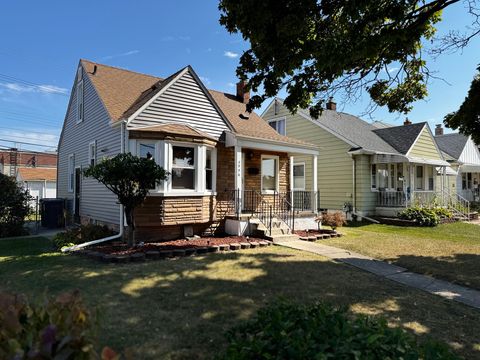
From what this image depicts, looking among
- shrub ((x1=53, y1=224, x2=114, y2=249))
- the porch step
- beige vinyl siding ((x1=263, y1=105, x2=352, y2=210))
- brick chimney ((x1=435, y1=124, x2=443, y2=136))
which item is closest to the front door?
shrub ((x1=53, y1=224, x2=114, y2=249))

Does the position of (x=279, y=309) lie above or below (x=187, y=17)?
below

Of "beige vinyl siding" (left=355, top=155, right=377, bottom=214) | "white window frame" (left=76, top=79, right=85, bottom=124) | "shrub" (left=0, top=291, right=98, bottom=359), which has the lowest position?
"shrub" (left=0, top=291, right=98, bottom=359)

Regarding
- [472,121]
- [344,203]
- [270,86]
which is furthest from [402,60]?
[344,203]

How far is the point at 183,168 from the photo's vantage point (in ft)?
35.4

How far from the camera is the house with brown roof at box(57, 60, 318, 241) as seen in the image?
10352 mm

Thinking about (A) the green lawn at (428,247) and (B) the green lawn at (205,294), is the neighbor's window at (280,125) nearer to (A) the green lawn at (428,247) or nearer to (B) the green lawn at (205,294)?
(A) the green lawn at (428,247)

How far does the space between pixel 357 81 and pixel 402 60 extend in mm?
1150

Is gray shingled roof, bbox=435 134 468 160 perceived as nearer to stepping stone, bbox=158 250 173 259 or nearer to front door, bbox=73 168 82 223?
stepping stone, bbox=158 250 173 259

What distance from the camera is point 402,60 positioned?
8383 mm

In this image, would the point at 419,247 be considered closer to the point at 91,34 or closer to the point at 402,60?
the point at 402,60

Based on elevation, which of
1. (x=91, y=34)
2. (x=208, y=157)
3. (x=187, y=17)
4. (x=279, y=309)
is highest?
(x=91, y=34)

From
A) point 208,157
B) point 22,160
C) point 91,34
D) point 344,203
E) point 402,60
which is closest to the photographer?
point 402,60

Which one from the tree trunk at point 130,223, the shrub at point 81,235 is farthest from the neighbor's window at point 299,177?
the tree trunk at point 130,223

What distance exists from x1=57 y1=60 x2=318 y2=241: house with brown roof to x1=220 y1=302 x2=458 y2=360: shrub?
7.61 metres
